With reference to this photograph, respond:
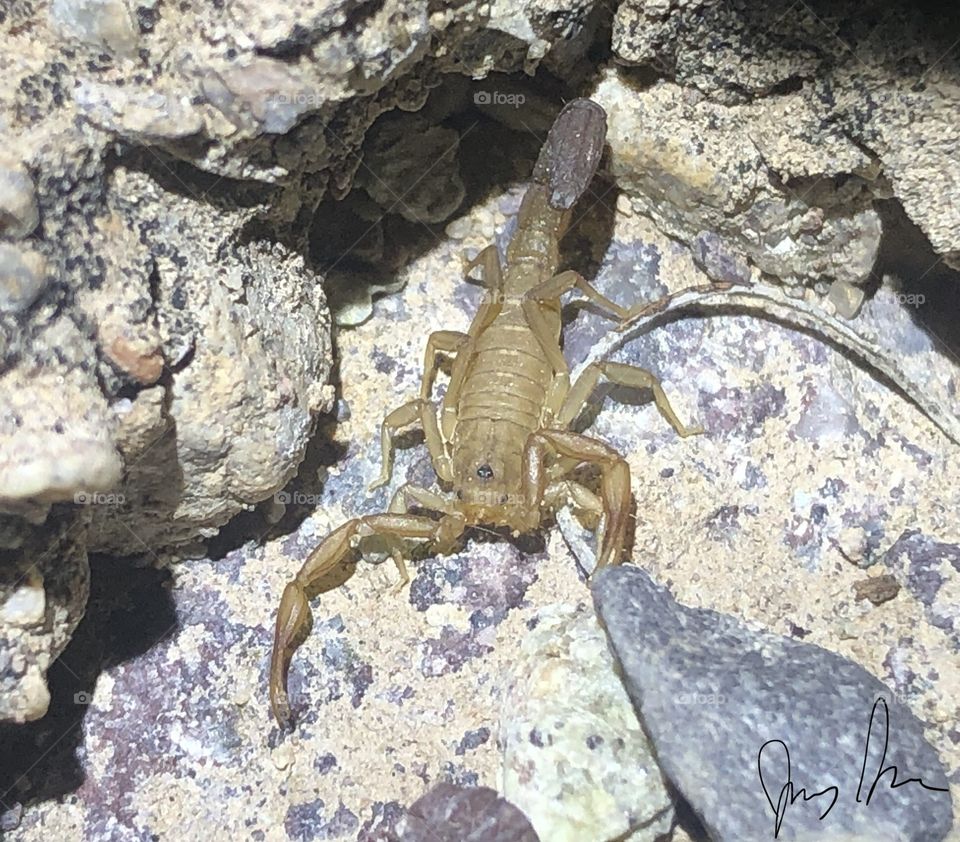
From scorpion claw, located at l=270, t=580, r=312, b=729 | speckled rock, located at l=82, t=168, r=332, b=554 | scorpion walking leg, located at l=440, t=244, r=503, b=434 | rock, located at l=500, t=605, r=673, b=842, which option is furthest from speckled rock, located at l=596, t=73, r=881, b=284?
scorpion claw, located at l=270, t=580, r=312, b=729

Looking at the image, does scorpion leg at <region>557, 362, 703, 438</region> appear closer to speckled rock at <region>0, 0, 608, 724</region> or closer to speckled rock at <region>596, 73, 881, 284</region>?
speckled rock at <region>596, 73, 881, 284</region>

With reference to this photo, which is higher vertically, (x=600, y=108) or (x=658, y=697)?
(x=600, y=108)

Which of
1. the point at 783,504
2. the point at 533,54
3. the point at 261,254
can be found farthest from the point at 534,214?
the point at 783,504

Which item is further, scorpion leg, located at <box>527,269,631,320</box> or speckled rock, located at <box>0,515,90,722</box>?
scorpion leg, located at <box>527,269,631,320</box>

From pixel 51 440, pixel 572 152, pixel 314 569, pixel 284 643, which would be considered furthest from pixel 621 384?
pixel 51 440

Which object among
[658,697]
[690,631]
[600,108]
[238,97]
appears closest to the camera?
[238,97]

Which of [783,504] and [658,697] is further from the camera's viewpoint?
[783,504]

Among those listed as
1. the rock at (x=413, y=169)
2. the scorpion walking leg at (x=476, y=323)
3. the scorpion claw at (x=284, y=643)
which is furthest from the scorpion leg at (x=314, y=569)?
the rock at (x=413, y=169)

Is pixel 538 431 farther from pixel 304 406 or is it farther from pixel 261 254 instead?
pixel 261 254
